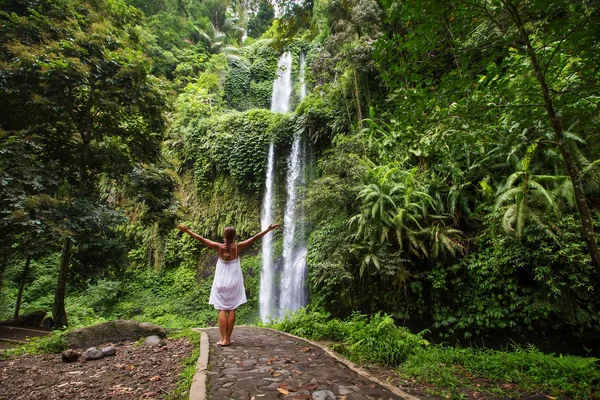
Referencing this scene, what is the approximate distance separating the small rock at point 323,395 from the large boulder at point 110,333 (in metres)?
3.79

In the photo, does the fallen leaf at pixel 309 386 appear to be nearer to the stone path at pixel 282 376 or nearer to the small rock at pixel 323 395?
the stone path at pixel 282 376

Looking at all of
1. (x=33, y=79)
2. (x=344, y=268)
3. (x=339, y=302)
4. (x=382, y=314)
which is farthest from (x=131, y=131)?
(x=382, y=314)

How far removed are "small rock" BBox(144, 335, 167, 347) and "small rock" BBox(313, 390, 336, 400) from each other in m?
3.06

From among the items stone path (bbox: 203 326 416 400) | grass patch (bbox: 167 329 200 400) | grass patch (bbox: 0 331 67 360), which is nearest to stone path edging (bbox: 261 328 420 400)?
stone path (bbox: 203 326 416 400)

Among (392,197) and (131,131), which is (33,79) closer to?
(131,131)

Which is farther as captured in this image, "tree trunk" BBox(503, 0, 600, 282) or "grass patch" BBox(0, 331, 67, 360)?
"grass patch" BBox(0, 331, 67, 360)

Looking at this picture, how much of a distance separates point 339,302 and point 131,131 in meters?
6.92

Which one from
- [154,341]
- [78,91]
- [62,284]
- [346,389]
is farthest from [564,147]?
[62,284]

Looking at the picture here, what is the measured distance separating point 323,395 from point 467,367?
2489 millimetres

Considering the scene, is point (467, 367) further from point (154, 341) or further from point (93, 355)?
point (93, 355)

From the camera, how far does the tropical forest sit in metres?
3.23

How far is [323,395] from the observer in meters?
2.80

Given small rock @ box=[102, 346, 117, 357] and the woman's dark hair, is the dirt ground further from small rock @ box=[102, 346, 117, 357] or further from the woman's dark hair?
the woman's dark hair

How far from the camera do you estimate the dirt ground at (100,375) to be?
2996 millimetres
